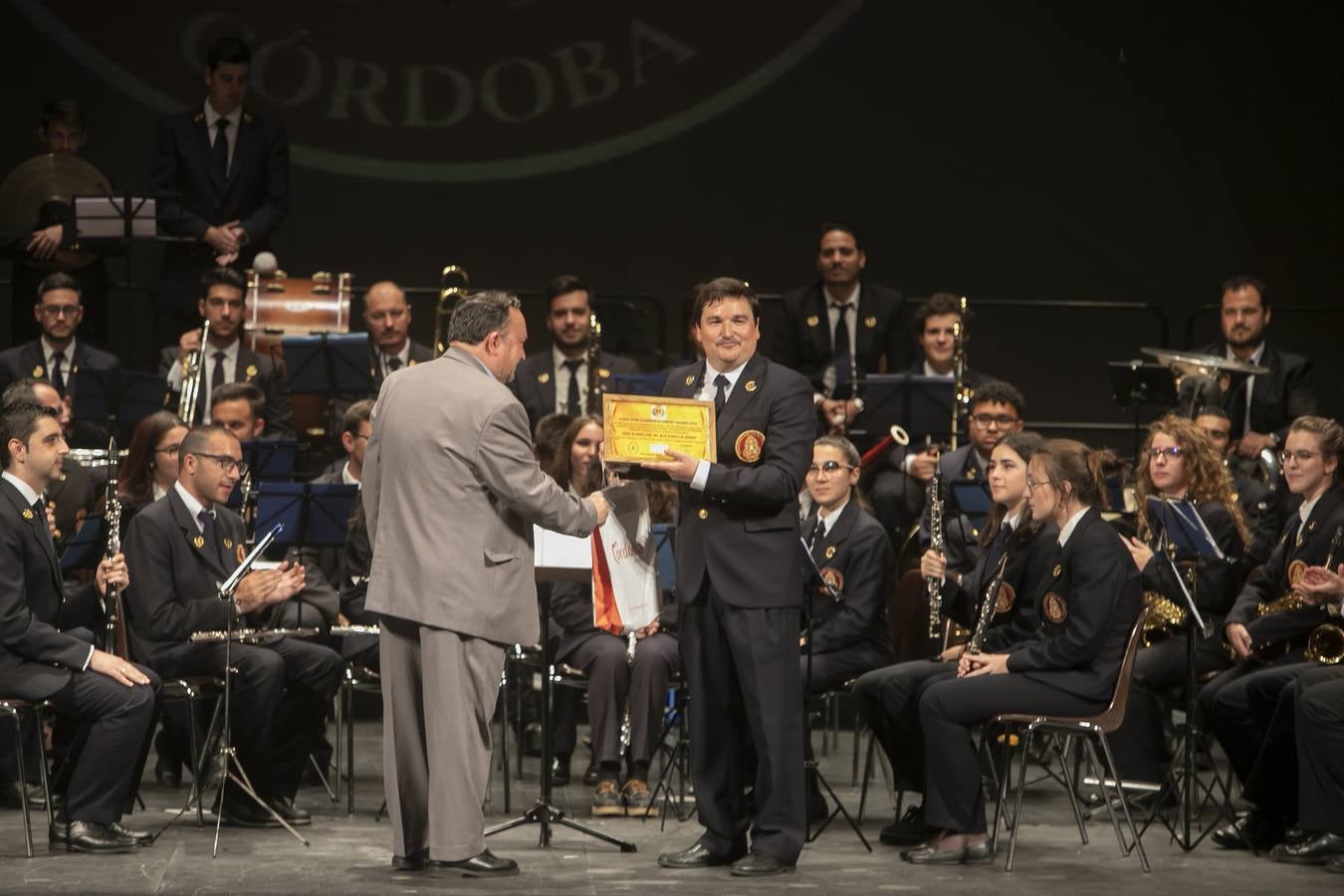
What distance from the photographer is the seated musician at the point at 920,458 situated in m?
8.97

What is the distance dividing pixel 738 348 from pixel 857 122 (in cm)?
630

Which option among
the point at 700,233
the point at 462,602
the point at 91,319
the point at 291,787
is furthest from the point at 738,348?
the point at 700,233

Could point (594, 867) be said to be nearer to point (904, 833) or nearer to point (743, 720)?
point (743, 720)

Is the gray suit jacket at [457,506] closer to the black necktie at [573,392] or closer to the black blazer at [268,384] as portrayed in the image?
the black necktie at [573,392]

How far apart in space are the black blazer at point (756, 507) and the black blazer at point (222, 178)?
4.85m

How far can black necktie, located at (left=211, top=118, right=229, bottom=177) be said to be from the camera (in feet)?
33.0

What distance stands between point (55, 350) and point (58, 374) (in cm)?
17

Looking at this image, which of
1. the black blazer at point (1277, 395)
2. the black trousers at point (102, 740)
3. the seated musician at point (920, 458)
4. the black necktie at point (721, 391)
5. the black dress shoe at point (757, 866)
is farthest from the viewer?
the black blazer at point (1277, 395)

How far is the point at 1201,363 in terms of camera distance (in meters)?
9.10

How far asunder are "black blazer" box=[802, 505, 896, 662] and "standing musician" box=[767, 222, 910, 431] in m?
2.66

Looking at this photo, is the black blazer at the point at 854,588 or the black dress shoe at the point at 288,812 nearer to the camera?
the black dress shoe at the point at 288,812

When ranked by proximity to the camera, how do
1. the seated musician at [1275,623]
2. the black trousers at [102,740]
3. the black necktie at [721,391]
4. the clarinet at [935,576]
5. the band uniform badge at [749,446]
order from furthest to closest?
the clarinet at [935,576], the seated musician at [1275,623], the black trousers at [102,740], the black necktie at [721,391], the band uniform badge at [749,446]

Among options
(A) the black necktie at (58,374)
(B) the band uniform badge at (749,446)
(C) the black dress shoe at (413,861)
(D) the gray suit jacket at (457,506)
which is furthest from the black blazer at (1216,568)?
(A) the black necktie at (58,374)

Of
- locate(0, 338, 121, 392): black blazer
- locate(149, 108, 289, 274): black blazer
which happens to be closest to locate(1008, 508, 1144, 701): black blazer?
locate(0, 338, 121, 392): black blazer
